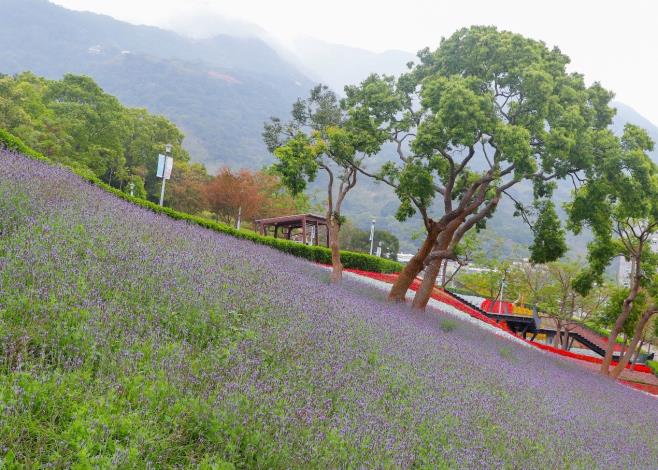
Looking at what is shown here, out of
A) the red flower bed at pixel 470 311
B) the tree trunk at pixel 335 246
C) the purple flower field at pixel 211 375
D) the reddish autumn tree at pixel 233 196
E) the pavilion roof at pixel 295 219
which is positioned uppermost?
the reddish autumn tree at pixel 233 196

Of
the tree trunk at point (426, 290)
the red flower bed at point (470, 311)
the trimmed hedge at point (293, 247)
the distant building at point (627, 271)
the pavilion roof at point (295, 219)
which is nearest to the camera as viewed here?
the tree trunk at point (426, 290)

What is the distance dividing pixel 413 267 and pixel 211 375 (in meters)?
9.89

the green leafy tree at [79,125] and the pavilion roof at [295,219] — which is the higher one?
the green leafy tree at [79,125]

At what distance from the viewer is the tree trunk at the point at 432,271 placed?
12164 millimetres

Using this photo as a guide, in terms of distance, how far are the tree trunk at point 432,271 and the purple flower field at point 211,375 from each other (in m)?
5.71

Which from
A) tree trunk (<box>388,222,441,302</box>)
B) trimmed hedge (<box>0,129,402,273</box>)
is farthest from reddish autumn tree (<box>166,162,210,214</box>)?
tree trunk (<box>388,222,441,302</box>)

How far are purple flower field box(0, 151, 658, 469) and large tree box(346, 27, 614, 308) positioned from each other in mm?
5314

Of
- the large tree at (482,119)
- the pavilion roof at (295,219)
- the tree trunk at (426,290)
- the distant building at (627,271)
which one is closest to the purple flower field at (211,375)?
the large tree at (482,119)

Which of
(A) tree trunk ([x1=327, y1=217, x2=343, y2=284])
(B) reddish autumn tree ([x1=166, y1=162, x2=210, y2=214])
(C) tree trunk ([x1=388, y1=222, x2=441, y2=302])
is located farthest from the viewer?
(B) reddish autumn tree ([x1=166, y1=162, x2=210, y2=214])

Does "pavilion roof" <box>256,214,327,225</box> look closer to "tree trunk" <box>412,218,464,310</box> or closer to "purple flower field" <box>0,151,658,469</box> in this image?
"tree trunk" <box>412,218,464,310</box>

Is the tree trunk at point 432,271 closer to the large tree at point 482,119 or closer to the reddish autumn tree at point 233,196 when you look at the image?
the large tree at point 482,119

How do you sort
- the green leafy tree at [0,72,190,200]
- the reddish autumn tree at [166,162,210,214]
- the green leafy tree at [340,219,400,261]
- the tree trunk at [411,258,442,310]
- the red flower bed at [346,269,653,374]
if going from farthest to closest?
1. the green leafy tree at [340,219,400,261]
2. the reddish autumn tree at [166,162,210,214]
3. the green leafy tree at [0,72,190,200]
4. the red flower bed at [346,269,653,374]
5. the tree trunk at [411,258,442,310]

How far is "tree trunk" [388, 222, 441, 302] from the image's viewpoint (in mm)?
12281

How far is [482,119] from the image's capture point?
9961mm
